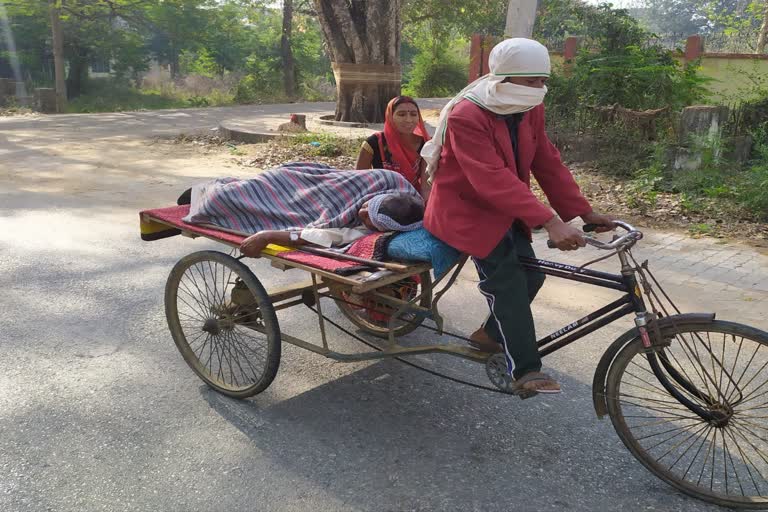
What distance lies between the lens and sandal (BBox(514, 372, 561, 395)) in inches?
109

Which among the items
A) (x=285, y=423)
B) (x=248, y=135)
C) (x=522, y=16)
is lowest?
(x=285, y=423)

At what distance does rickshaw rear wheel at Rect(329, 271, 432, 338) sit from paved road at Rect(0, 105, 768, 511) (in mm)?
180

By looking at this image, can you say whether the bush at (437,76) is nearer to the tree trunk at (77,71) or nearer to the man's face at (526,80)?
the tree trunk at (77,71)

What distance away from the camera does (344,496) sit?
8.72 feet

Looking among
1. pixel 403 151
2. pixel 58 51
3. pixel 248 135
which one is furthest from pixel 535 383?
pixel 58 51

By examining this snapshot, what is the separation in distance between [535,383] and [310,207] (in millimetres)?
1389

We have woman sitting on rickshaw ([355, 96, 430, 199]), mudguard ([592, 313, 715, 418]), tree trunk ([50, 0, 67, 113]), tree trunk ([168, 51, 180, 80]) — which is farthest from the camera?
tree trunk ([168, 51, 180, 80])

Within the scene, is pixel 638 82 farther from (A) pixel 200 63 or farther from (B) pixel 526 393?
(A) pixel 200 63

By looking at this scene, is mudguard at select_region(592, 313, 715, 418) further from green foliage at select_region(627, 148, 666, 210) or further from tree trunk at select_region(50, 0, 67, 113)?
tree trunk at select_region(50, 0, 67, 113)

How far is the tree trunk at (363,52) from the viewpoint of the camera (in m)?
13.6

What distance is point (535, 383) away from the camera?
279cm

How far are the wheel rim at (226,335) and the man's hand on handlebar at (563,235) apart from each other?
1.44 metres

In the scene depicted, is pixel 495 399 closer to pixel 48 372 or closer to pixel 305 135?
pixel 48 372

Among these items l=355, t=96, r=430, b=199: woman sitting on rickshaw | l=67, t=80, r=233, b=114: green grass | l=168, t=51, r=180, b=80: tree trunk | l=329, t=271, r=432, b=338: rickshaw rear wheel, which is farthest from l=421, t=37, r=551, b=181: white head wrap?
l=168, t=51, r=180, b=80: tree trunk
